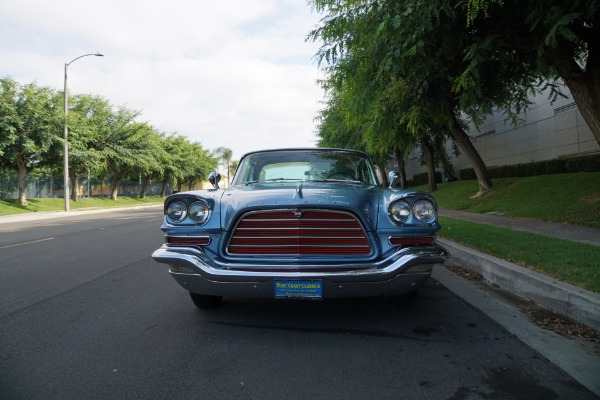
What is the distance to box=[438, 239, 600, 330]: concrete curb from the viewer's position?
3549mm

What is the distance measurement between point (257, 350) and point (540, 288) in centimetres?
307

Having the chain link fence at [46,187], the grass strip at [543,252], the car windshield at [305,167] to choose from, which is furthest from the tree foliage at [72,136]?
the grass strip at [543,252]

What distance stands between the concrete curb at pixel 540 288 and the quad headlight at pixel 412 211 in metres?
1.59

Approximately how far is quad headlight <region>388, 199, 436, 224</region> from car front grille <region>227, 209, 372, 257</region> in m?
0.34

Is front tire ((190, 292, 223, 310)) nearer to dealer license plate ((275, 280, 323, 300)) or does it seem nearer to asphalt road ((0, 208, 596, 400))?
asphalt road ((0, 208, 596, 400))

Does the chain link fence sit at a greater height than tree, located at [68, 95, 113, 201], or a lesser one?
lesser

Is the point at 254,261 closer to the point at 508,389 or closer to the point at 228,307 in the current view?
the point at 228,307

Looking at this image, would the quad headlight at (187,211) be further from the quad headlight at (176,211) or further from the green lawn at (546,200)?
the green lawn at (546,200)

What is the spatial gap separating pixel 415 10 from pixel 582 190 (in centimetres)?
902

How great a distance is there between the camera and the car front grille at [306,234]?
3.32m

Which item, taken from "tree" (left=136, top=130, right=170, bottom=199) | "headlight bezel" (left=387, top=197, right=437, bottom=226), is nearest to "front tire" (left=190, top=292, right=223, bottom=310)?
"headlight bezel" (left=387, top=197, right=437, bottom=226)

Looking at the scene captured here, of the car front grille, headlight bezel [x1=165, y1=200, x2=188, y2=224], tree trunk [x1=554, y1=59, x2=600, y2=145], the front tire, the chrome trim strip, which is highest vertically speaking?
tree trunk [x1=554, y1=59, x2=600, y2=145]

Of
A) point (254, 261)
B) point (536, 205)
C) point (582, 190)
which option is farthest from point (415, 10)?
point (582, 190)

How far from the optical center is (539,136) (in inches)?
847
